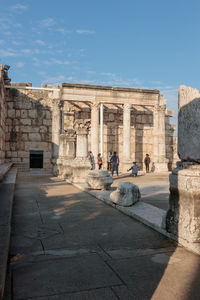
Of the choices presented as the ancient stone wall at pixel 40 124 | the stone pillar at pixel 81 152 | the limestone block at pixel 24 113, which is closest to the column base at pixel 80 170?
the stone pillar at pixel 81 152

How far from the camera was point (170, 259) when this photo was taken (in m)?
2.87

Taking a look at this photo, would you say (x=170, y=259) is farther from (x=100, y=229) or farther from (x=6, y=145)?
(x=6, y=145)

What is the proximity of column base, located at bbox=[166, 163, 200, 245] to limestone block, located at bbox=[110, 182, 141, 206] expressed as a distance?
5.72 feet

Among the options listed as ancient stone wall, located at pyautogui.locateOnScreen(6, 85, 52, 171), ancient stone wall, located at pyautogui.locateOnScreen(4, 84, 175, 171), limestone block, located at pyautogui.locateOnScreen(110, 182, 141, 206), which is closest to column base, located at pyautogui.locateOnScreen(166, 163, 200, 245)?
limestone block, located at pyautogui.locateOnScreen(110, 182, 141, 206)

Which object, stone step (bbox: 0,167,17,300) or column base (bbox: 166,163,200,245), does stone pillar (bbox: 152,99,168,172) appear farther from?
column base (bbox: 166,163,200,245)

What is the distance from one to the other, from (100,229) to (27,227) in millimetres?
1171

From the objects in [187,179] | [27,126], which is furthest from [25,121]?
[187,179]

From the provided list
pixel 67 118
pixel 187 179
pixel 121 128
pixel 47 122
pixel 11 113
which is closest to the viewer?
pixel 187 179

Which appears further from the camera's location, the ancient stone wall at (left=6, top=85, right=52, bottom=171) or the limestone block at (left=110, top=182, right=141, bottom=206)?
the ancient stone wall at (left=6, top=85, right=52, bottom=171)

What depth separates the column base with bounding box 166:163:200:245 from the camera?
10.2 feet

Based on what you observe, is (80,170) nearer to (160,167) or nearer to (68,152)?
(68,152)

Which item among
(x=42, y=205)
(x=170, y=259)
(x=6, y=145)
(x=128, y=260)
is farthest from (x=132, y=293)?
(x=6, y=145)

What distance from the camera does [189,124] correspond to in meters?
3.34

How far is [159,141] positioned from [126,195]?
15.4m
